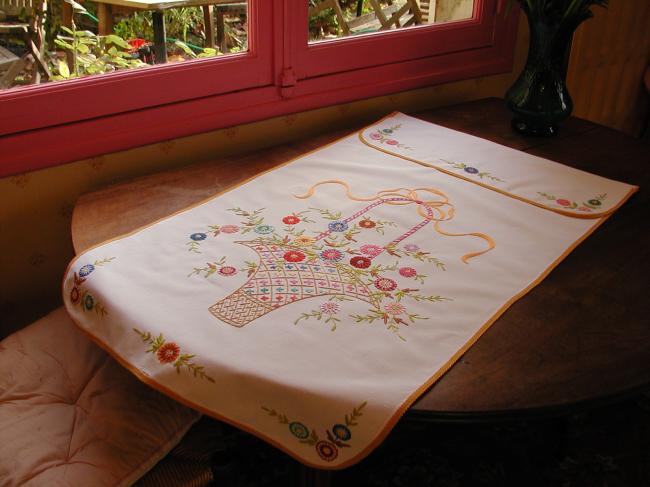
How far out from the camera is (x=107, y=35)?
141 cm

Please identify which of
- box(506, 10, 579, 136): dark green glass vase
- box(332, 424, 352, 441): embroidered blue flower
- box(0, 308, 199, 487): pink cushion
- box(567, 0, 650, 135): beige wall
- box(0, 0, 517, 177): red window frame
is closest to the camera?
box(332, 424, 352, 441): embroidered blue flower

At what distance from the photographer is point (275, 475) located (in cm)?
162

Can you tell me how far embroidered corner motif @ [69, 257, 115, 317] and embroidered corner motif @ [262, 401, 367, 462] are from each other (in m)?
0.37

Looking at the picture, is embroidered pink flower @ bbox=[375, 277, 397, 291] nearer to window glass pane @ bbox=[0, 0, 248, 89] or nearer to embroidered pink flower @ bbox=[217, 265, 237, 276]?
embroidered pink flower @ bbox=[217, 265, 237, 276]

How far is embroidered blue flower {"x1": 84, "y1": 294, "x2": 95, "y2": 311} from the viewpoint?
40.3 inches

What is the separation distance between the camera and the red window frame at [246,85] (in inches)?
51.6

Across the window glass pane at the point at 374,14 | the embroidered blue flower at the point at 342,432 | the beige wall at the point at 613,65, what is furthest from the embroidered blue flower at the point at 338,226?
the beige wall at the point at 613,65

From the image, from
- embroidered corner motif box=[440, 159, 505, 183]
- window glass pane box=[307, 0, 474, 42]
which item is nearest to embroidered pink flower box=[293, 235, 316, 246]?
embroidered corner motif box=[440, 159, 505, 183]

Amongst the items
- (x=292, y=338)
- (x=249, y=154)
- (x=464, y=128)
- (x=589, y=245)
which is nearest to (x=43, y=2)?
(x=249, y=154)

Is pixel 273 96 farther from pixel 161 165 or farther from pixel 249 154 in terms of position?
pixel 161 165

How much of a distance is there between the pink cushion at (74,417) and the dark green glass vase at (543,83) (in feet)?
3.59

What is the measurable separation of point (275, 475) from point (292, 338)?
2.71ft

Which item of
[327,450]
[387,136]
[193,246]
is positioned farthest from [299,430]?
[387,136]

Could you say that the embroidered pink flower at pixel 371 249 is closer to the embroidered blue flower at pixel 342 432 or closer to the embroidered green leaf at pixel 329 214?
the embroidered green leaf at pixel 329 214
